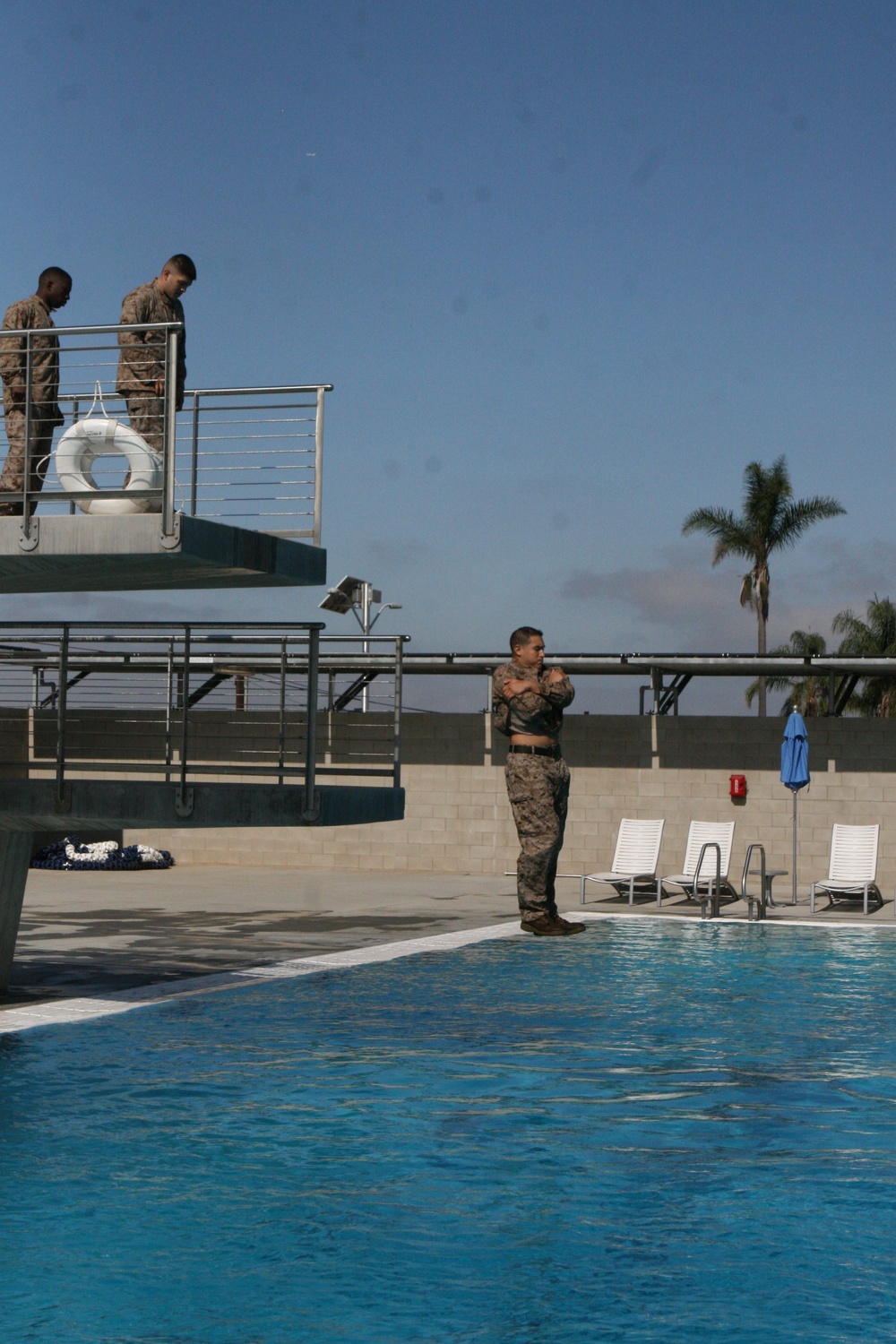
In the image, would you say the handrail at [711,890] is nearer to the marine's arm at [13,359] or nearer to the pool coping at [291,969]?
the pool coping at [291,969]

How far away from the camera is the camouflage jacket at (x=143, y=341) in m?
9.56

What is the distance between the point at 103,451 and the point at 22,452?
1.81 ft

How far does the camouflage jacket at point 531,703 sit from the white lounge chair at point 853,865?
21.8ft

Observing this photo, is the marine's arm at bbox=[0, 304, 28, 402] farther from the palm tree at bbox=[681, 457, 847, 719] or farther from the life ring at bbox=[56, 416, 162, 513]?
the palm tree at bbox=[681, 457, 847, 719]

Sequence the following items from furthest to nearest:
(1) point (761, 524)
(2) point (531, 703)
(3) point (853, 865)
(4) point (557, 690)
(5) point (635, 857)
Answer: (1) point (761, 524) < (5) point (635, 857) < (3) point (853, 865) < (2) point (531, 703) < (4) point (557, 690)

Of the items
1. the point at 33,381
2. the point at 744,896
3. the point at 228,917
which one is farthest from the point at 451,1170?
the point at 744,896

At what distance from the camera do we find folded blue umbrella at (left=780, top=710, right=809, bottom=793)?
1912 cm

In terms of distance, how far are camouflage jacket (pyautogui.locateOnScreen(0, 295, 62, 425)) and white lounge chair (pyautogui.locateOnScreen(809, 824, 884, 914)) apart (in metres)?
11.9

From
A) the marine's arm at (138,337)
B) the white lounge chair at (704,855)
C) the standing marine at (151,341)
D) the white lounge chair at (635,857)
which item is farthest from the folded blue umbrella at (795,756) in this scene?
the marine's arm at (138,337)

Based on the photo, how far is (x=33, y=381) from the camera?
9.48 m

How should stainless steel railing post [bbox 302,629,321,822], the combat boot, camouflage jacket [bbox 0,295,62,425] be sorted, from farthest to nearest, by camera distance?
1. the combat boot
2. stainless steel railing post [bbox 302,629,321,822]
3. camouflage jacket [bbox 0,295,62,425]

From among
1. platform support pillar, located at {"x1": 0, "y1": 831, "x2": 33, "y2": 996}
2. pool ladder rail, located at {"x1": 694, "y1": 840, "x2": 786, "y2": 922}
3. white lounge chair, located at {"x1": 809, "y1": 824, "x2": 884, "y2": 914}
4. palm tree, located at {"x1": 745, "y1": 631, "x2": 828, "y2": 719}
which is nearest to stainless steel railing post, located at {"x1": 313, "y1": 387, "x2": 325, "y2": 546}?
platform support pillar, located at {"x1": 0, "y1": 831, "x2": 33, "y2": 996}

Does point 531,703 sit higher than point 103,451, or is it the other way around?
point 103,451

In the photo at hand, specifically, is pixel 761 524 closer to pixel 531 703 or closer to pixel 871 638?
pixel 871 638
